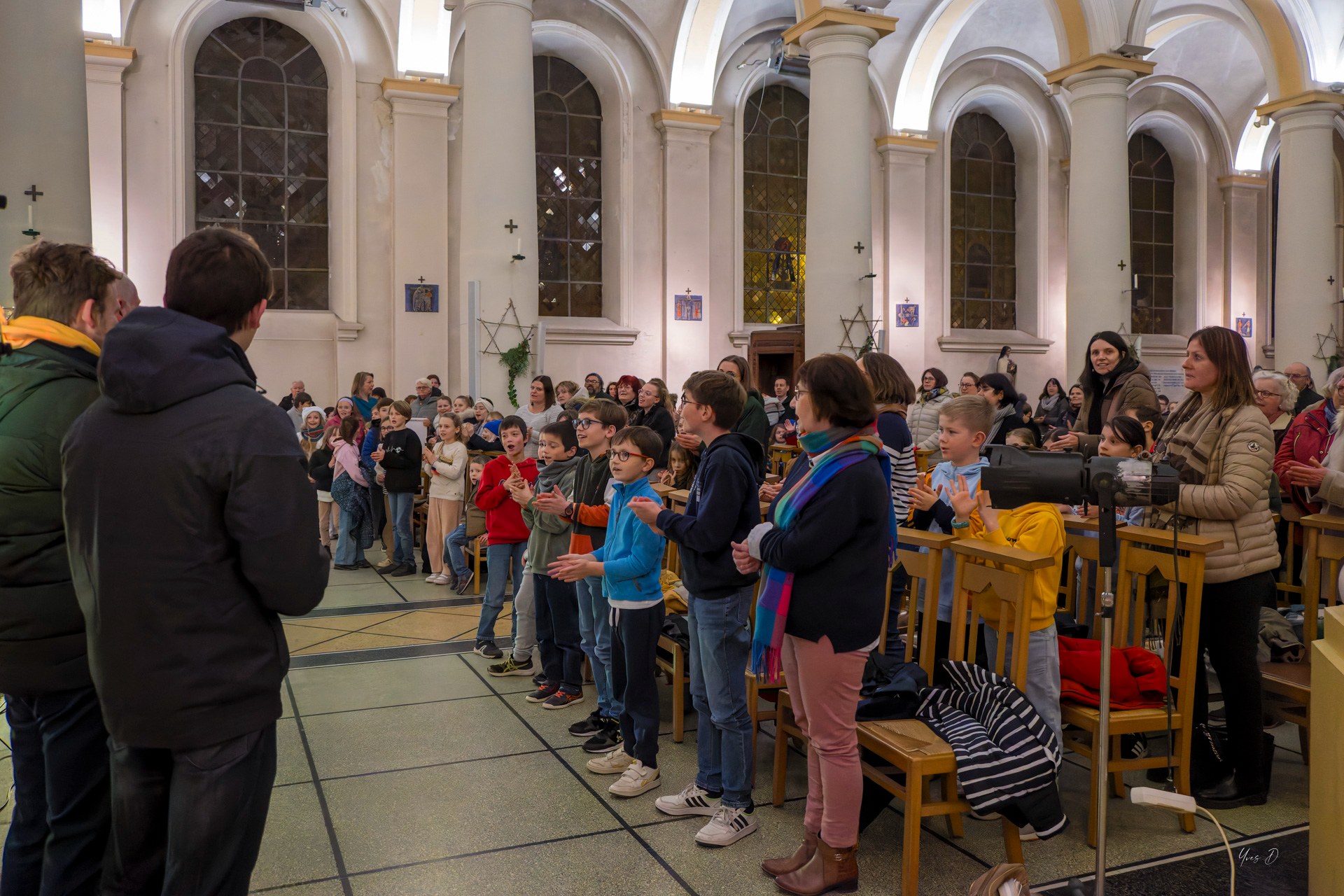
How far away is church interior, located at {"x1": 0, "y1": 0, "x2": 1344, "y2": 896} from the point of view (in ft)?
10.6

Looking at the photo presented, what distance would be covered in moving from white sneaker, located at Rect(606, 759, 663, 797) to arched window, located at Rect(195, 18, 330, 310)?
39.0 ft

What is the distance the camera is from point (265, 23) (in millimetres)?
13641

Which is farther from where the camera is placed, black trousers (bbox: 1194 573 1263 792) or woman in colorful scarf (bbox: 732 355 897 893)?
black trousers (bbox: 1194 573 1263 792)

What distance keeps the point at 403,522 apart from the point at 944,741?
5948mm

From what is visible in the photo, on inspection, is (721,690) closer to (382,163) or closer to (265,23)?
(382,163)

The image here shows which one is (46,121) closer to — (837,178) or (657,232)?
(837,178)

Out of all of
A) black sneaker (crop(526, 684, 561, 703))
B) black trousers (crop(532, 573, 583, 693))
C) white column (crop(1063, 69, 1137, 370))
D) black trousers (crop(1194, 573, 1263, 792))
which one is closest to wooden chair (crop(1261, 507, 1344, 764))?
black trousers (crop(1194, 573, 1263, 792))

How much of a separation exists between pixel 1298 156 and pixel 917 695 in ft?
48.6

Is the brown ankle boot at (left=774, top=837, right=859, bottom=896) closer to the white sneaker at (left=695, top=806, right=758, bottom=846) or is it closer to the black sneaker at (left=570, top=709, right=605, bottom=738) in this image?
the white sneaker at (left=695, top=806, right=758, bottom=846)

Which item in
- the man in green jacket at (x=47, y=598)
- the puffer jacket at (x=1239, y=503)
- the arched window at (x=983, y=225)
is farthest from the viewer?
the arched window at (x=983, y=225)

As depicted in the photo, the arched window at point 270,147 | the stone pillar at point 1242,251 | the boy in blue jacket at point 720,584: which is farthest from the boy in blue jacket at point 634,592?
the stone pillar at point 1242,251

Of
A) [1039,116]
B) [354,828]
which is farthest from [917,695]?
[1039,116]

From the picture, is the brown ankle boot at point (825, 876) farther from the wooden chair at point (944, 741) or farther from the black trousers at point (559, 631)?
the black trousers at point (559, 631)

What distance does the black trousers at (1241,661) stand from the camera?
3387 mm
